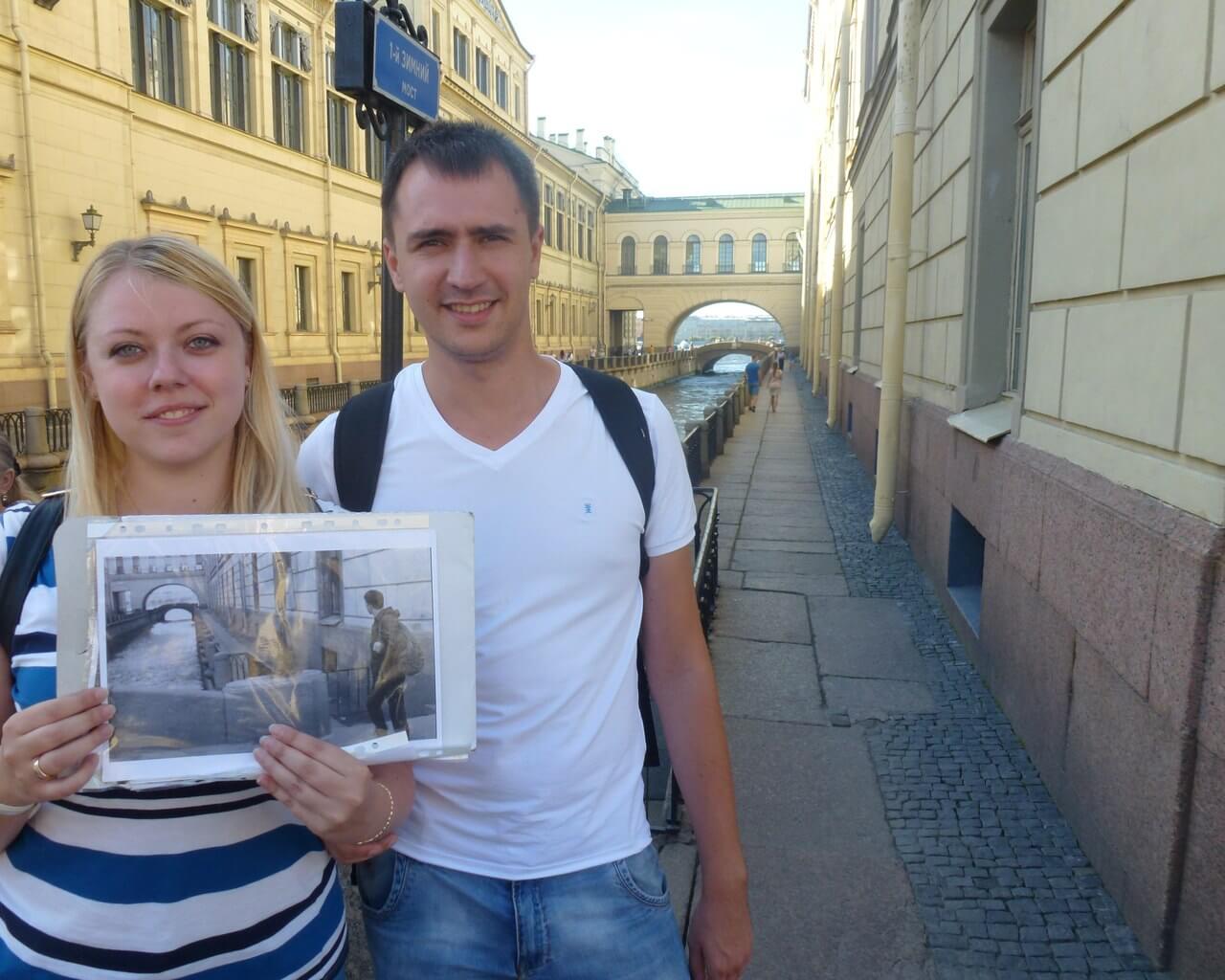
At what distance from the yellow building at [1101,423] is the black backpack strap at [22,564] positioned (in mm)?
2543

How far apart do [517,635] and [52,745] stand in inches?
26.1

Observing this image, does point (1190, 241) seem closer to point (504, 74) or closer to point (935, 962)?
point (935, 962)

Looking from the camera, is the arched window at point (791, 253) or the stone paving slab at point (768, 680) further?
the arched window at point (791, 253)

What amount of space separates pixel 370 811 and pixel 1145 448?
2797mm

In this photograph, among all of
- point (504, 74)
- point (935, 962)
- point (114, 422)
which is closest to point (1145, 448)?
point (935, 962)

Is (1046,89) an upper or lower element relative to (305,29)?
lower

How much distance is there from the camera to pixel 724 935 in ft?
5.65

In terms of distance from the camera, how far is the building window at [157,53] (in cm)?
2055

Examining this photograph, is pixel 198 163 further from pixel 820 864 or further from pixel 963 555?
pixel 820 864

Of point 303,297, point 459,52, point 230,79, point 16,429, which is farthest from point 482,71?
point 16,429

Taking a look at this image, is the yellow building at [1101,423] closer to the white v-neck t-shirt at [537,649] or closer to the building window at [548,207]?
the white v-neck t-shirt at [537,649]

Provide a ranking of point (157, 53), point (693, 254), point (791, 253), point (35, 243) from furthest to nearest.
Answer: point (693, 254) < point (791, 253) < point (157, 53) < point (35, 243)

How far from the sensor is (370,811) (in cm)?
136

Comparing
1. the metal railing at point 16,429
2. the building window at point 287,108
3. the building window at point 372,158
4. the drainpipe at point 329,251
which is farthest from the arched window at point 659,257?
the metal railing at point 16,429
